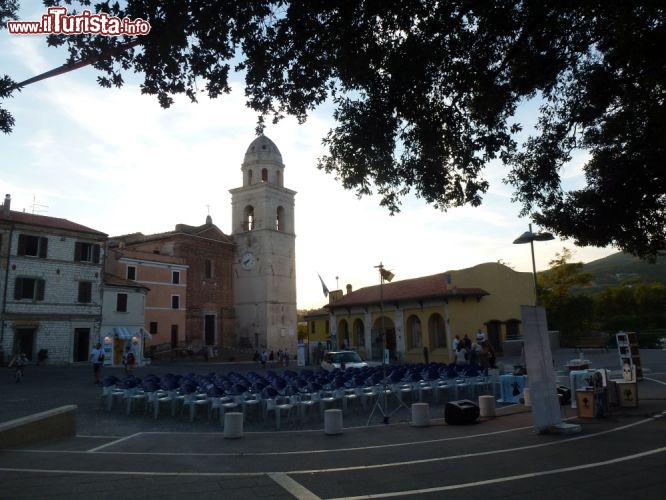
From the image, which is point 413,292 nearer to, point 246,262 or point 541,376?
point 246,262

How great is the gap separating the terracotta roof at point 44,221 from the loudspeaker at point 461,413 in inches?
1161

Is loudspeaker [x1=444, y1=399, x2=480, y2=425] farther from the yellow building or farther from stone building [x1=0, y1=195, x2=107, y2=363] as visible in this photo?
stone building [x1=0, y1=195, x2=107, y2=363]

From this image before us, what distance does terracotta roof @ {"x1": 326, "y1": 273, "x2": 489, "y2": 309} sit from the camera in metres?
32.4

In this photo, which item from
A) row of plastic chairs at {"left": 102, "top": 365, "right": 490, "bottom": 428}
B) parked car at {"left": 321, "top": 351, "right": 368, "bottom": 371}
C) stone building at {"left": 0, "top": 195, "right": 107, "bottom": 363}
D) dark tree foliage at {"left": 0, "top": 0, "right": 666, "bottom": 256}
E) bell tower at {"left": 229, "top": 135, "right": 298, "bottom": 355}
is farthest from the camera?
bell tower at {"left": 229, "top": 135, "right": 298, "bottom": 355}

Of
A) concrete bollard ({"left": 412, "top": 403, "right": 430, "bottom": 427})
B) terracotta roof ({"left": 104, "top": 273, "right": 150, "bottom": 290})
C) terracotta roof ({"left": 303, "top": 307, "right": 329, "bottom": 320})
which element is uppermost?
terracotta roof ({"left": 104, "top": 273, "right": 150, "bottom": 290})

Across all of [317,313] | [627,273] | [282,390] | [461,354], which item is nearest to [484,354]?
[461,354]

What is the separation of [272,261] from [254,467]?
1665 inches

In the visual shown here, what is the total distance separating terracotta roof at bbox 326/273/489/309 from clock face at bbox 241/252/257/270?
12417mm

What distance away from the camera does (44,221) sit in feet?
108

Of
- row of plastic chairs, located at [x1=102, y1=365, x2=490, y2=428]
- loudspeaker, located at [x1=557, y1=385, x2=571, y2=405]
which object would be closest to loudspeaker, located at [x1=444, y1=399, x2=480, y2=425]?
row of plastic chairs, located at [x1=102, y1=365, x2=490, y2=428]

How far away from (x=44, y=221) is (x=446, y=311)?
27428mm

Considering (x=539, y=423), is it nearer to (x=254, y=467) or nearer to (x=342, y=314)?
(x=254, y=467)

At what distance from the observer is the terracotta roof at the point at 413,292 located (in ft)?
106

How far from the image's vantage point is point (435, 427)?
11.5 metres
